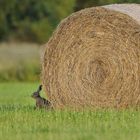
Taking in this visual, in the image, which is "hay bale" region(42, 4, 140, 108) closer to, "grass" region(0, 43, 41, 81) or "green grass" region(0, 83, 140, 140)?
"green grass" region(0, 83, 140, 140)

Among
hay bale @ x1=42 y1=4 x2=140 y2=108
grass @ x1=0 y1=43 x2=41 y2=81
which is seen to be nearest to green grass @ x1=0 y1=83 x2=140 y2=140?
hay bale @ x1=42 y1=4 x2=140 y2=108

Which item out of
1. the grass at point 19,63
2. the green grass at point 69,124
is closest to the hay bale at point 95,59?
the green grass at point 69,124

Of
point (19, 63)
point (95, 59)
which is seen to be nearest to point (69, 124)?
point (95, 59)

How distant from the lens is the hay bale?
1562 cm

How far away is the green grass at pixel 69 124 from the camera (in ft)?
39.4

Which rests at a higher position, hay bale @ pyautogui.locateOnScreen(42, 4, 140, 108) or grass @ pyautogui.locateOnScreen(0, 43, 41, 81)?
hay bale @ pyautogui.locateOnScreen(42, 4, 140, 108)

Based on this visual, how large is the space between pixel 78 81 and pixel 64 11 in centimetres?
2787

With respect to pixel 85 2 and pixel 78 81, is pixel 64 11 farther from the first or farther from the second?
pixel 78 81

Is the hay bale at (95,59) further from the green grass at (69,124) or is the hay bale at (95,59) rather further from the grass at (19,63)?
the grass at (19,63)

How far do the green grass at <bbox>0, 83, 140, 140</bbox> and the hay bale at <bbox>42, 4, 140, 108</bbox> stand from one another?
2.07 feet

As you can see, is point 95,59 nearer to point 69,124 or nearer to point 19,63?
point 69,124

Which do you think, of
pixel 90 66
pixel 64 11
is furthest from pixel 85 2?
pixel 64 11

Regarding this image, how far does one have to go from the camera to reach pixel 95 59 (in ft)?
53.3

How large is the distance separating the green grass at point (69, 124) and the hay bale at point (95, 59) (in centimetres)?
63
